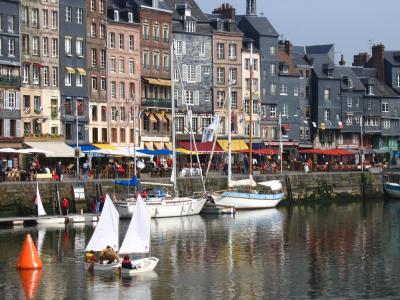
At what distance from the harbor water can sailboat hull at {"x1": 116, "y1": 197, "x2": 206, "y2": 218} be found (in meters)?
0.96

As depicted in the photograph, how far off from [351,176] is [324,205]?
798cm

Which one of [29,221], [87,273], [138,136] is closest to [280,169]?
[138,136]

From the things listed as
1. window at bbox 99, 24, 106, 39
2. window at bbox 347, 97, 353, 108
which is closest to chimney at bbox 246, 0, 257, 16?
window at bbox 347, 97, 353, 108

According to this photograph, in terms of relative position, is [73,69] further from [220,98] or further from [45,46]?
[220,98]

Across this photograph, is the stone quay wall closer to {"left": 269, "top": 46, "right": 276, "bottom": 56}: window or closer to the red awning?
the red awning

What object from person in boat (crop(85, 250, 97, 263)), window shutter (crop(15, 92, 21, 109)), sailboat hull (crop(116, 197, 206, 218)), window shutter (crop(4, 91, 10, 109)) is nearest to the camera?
person in boat (crop(85, 250, 97, 263))

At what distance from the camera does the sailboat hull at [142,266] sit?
154 ft

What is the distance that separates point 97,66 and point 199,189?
20672mm

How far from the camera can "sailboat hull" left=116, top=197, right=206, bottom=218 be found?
73.0 meters

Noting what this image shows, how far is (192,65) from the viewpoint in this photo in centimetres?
11106

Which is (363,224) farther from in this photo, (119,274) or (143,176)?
(119,274)

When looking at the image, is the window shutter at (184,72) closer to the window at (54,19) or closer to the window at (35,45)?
the window at (54,19)

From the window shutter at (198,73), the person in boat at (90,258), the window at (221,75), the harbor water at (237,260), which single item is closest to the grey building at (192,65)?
the window shutter at (198,73)

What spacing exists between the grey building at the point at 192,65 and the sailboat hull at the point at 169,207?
31537mm
